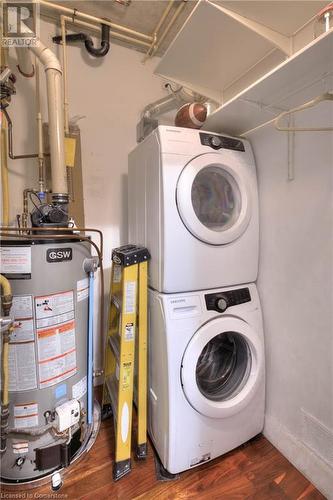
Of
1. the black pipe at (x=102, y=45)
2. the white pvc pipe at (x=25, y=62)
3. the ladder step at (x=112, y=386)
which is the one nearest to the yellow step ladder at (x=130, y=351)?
the ladder step at (x=112, y=386)

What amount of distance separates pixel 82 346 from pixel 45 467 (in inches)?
20.2

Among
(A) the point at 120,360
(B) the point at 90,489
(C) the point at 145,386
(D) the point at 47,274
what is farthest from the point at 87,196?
(B) the point at 90,489

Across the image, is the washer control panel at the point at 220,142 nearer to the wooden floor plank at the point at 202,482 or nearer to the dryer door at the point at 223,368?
the dryer door at the point at 223,368

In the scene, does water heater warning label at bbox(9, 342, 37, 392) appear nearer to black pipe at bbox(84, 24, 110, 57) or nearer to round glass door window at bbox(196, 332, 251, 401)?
round glass door window at bbox(196, 332, 251, 401)

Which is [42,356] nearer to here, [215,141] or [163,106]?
[215,141]

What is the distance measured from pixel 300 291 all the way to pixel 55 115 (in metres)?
1.49

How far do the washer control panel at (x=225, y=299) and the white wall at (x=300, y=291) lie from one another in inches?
5.5

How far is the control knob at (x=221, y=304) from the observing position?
1.18 meters

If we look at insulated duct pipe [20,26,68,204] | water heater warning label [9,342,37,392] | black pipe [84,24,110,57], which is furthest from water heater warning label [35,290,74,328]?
black pipe [84,24,110,57]

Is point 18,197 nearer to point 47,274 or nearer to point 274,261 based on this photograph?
point 47,274

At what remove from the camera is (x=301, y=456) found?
1.14m

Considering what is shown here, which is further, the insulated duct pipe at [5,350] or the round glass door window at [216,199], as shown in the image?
the round glass door window at [216,199]

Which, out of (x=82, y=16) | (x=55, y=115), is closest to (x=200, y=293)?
(x=55, y=115)

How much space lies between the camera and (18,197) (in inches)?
59.9
